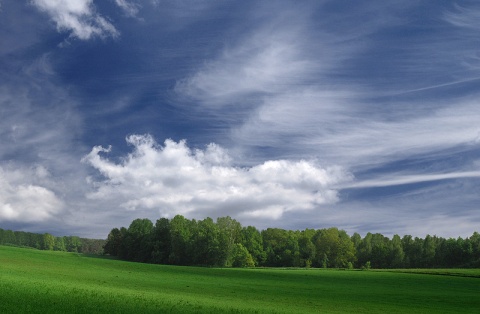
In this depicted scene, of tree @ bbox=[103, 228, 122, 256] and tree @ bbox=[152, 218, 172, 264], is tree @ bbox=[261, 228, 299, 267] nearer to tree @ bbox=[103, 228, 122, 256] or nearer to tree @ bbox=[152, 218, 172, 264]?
tree @ bbox=[152, 218, 172, 264]

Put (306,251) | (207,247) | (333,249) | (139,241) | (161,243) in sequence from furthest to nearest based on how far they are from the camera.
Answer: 1. (333,249)
2. (306,251)
3. (139,241)
4. (161,243)
5. (207,247)

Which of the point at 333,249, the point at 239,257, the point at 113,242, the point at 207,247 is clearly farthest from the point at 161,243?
the point at 333,249

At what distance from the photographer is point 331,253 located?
15300 centimetres

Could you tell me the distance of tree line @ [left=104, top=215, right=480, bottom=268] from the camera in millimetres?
123188

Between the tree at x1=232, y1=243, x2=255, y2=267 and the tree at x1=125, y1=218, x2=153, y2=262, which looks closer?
the tree at x1=232, y1=243, x2=255, y2=267

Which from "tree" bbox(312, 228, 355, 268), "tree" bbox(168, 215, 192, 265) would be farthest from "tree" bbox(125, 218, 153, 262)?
"tree" bbox(312, 228, 355, 268)

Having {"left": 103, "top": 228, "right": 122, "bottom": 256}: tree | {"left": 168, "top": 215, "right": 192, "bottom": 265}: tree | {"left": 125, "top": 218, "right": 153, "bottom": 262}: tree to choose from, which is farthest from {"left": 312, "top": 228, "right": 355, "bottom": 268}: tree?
{"left": 103, "top": 228, "right": 122, "bottom": 256}: tree

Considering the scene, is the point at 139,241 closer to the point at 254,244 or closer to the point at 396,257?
the point at 254,244

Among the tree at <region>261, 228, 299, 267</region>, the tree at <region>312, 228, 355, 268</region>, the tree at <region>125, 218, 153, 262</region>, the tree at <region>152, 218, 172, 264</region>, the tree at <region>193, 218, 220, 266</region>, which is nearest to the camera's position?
the tree at <region>193, 218, 220, 266</region>

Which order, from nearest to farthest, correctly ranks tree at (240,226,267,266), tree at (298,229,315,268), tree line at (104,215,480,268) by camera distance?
tree line at (104,215,480,268), tree at (298,229,315,268), tree at (240,226,267,266)

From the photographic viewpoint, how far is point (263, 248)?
158m

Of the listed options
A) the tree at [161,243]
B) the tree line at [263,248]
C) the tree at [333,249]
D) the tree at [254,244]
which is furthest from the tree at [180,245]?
the tree at [333,249]

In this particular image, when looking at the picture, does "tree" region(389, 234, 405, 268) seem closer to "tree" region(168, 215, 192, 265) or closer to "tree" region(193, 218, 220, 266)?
"tree" region(193, 218, 220, 266)

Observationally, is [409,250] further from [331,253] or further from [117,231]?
[117,231]
